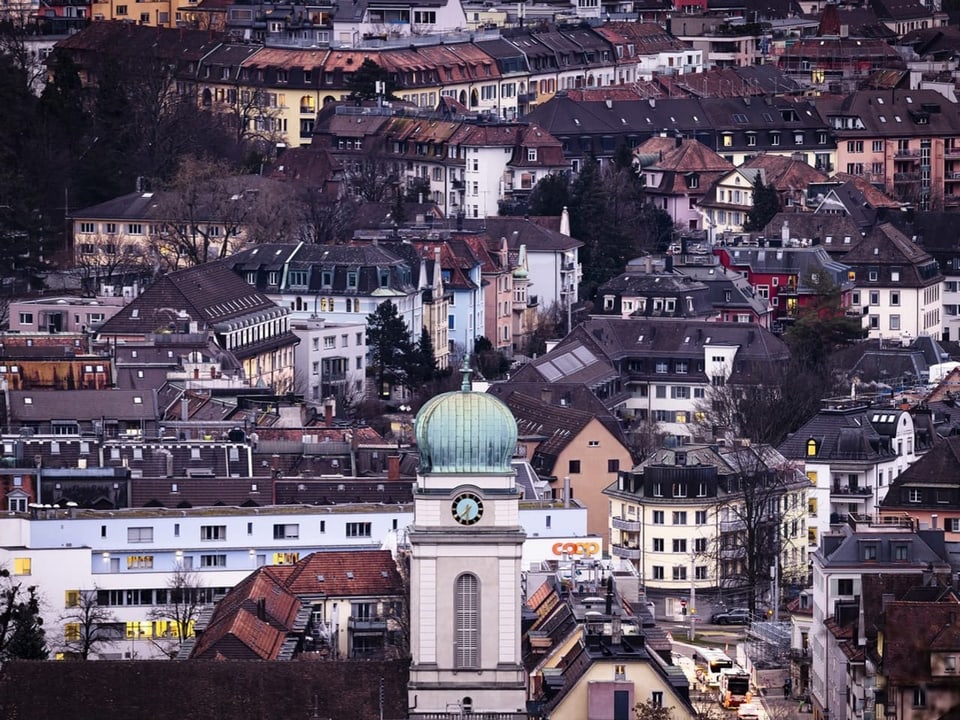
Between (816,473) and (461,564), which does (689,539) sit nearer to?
(816,473)

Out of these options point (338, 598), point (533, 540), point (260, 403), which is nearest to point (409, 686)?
point (338, 598)

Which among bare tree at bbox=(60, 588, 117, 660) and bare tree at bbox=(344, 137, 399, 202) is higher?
bare tree at bbox=(344, 137, 399, 202)

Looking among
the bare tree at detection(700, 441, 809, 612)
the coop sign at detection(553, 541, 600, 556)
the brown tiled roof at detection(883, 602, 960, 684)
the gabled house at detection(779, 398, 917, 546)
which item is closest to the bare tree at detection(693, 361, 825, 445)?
the gabled house at detection(779, 398, 917, 546)

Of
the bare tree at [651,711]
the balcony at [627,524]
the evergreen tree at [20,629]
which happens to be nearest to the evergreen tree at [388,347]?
the balcony at [627,524]

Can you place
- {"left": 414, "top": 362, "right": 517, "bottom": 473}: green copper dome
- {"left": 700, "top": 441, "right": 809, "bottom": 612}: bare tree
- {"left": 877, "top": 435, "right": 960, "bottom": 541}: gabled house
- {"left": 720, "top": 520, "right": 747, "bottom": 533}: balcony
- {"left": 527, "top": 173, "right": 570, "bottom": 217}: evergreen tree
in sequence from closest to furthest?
{"left": 414, "top": 362, "right": 517, "bottom": 473}: green copper dome, {"left": 877, "top": 435, "right": 960, "bottom": 541}: gabled house, {"left": 700, "top": 441, "right": 809, "bottom": 612}: bare tree, {"left": 720, "top": 520, "right": 747, "bottom": 533}: balcony, {"left": 527, "top": 173, "right": 570, "bottom": 217}: evergreen tree

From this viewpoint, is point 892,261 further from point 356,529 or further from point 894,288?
point 356,529

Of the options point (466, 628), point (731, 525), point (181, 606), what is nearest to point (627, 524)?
point (731, 525)

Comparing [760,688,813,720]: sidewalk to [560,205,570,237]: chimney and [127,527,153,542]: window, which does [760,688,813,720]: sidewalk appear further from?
[560,205,570,237]: chimney
